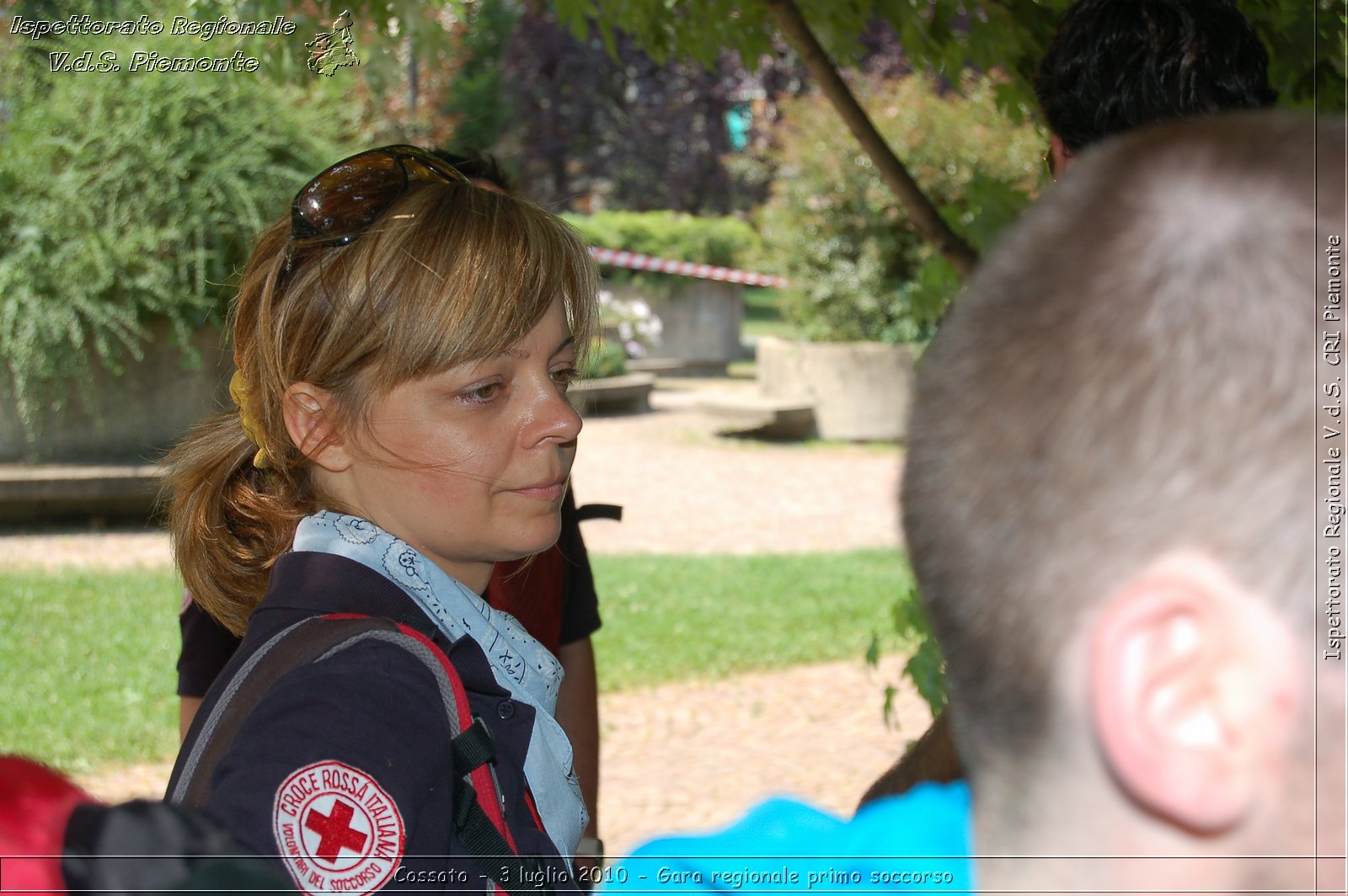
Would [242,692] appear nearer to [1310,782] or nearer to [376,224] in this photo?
[376,224]

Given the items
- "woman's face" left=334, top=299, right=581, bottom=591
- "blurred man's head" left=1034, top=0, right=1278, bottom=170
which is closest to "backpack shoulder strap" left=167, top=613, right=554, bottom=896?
"woman's face" left=334, top=299, right=581, bottom=591

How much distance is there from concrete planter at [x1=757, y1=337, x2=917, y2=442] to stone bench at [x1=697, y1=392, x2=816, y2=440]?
0.23 meters

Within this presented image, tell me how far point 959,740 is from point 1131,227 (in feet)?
1.23

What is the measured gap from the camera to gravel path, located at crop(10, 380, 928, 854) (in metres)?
4.79

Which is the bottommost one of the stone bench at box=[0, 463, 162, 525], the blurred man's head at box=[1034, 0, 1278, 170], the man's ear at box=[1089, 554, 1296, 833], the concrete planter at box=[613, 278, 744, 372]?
the concrete planter at box=[613, 278, 744, 372]

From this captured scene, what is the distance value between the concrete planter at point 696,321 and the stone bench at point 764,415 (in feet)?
15.6

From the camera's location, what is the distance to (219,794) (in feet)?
3.76

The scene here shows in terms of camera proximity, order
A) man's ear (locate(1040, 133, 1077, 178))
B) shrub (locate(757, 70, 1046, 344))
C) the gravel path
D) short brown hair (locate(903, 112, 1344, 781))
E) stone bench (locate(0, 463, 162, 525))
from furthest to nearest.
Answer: shrub (locate(757, 70, 1046, 344))
stone bench (locate(0, 463, 162, 525))
the gravel path
man's ear (locate(1040, 133, 1077, 178))
short brown hair (locate(903, 112, 1344, 781))

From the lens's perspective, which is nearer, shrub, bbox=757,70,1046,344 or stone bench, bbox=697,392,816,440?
stone bench, bbox=697,392,816,440

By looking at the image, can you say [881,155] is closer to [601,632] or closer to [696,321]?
[601,632]

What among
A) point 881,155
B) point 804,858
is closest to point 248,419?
point 804,858

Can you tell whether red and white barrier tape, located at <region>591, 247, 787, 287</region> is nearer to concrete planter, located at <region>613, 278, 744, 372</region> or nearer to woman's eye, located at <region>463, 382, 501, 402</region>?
concrete planter, located at <region>613, 278, 744, 372</region>

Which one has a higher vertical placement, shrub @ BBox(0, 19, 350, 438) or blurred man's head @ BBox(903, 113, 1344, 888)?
blurred man's head @ BBox(903, 113, 1344, 888)

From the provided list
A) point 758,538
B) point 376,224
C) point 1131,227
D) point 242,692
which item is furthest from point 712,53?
point 758,538
